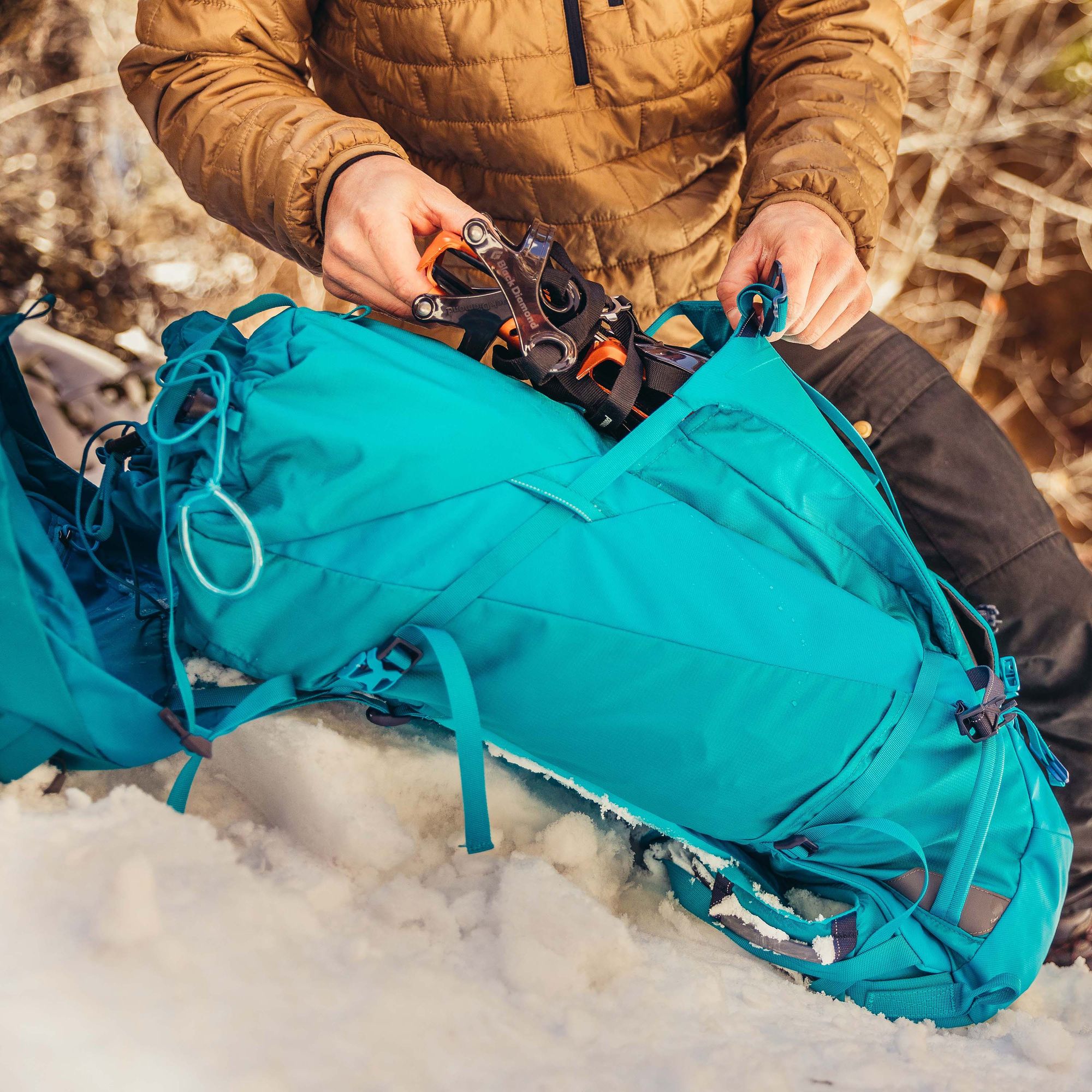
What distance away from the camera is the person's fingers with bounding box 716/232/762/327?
74cm

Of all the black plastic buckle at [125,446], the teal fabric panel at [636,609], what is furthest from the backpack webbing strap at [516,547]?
the black plastic buckle at [125,446]

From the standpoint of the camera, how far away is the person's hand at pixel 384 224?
25.9 inches

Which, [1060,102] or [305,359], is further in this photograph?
[1060,102]

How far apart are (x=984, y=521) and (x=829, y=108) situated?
0.50 metres

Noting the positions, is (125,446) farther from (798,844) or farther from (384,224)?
Answer: (798,844)

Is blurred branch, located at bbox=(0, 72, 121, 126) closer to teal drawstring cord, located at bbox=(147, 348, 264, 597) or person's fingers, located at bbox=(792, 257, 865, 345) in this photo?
teal drawstring cord, located at bbox=(147, 348, 264, 597)

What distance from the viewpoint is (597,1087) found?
1.59ft

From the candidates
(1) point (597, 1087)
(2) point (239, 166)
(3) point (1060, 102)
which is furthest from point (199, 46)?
(3) point (1060, 102)

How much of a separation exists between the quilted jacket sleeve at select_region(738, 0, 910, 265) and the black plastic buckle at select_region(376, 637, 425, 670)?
58cm

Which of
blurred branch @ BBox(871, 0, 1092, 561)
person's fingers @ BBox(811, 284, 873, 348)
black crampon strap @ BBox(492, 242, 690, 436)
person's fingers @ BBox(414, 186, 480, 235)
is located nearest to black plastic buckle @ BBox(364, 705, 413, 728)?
black crampon strap @ BBox(492, 242, 690, 436)

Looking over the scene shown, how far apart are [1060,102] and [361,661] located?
2.25 metres

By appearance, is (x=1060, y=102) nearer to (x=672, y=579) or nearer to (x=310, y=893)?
(x=672, y=579)

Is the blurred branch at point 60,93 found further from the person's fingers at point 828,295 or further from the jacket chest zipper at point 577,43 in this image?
the person's fingers at point 828,295

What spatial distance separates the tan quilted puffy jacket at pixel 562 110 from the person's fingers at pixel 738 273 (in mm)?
88
